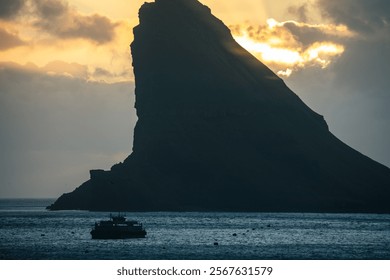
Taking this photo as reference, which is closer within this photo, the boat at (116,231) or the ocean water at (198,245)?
the ocean water at (198,245)

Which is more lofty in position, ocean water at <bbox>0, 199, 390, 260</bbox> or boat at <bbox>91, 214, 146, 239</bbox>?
boat at <bbox>91, 214, 146, 239</bbox>

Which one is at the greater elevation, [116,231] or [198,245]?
[116,231]

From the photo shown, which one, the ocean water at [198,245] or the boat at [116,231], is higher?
the boat at [116,231]

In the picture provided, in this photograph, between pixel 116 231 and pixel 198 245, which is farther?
pixel 116 231

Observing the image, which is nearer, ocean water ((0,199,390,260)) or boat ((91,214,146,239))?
ocean water ((0,199,390,260))

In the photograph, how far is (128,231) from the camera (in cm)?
15312
